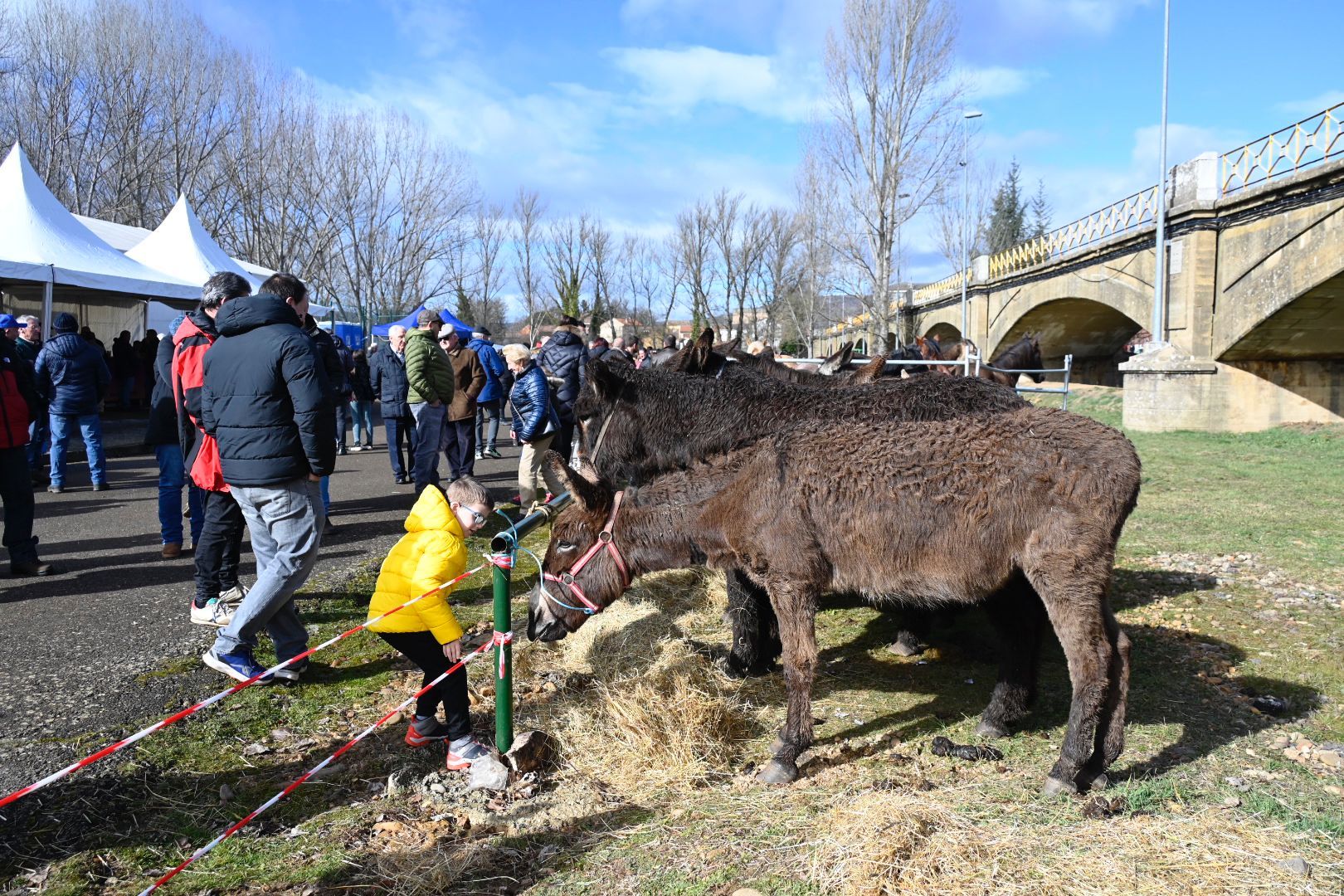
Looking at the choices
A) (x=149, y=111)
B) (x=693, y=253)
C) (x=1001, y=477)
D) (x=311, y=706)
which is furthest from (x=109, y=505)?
(x=693, y=253)

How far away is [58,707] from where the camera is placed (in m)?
4.17

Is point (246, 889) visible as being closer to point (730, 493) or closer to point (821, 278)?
point (730, 493)

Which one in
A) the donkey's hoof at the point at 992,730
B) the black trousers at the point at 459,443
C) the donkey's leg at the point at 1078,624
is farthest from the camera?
the black trousers at the point at 459,443

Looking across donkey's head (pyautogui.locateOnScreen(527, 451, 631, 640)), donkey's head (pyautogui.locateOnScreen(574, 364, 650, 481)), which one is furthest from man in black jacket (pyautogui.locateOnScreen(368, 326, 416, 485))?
donkey's head (pyautogui.locateOnScreen(527, 451, 631, 640))

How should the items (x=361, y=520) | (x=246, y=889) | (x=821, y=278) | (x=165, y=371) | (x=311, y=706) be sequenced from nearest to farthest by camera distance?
(x=246, y=889) < (x=311, y=706) < (x=165, y=371) < (x=361, y=520) < (x=821, y=278)

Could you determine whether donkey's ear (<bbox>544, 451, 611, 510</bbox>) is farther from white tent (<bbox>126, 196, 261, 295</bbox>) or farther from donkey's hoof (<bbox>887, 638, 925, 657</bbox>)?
white tent (<bbox>126, 196, 261, 295</bbox>)

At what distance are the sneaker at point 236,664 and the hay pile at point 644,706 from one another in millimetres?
1484

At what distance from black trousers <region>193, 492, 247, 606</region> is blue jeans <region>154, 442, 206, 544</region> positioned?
55.9 inches

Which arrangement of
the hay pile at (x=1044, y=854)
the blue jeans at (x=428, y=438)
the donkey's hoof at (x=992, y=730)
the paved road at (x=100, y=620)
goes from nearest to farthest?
the hay pile at (x=1044, y=854) → the paved road at (x=100, y=620) → the donkey's hoof at (x=992, y=730) → the blue jeans at (x=428, y=438)

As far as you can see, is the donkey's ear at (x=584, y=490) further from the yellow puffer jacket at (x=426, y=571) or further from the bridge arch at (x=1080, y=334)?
the bridge arch at (x=1080, y=334)

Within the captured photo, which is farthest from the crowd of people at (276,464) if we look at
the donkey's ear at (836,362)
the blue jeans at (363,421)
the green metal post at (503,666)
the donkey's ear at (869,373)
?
the blue jeans at (363,421)

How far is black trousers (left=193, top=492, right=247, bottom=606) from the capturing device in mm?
Result: 5172

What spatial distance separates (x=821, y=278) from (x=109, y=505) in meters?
43.5

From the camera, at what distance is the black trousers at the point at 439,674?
12.0 feet
